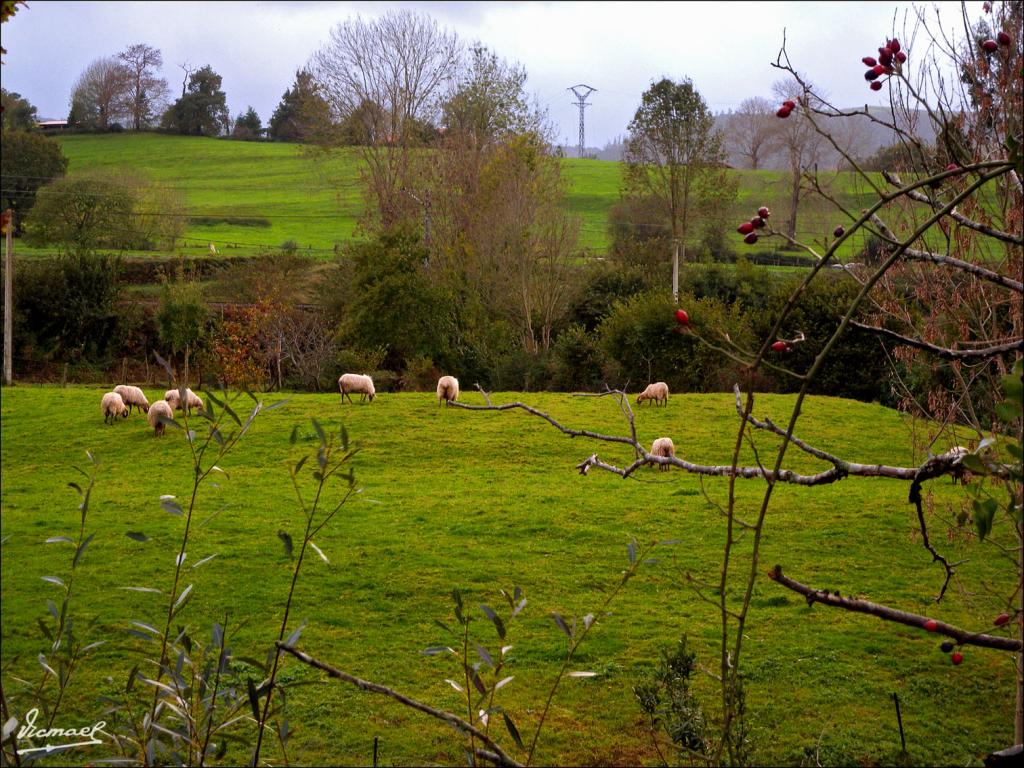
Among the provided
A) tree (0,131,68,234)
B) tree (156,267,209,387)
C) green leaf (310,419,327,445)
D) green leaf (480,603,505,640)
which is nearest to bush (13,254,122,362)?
tree (156,267,209,387)

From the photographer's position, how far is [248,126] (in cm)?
6944

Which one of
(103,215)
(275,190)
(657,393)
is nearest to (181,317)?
(103,215)

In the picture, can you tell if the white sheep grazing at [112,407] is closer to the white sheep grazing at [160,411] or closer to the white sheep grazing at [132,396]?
the white sheep grazing at [132,396]

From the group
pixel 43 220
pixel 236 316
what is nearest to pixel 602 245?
pixel 236 316

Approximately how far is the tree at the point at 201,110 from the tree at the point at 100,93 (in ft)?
49.3

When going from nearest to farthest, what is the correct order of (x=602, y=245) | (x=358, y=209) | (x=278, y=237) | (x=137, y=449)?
(x=137, y=449), (x=602, y=245), (x=278, y=237), (x=358, y=209)

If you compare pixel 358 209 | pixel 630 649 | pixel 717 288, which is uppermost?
pixel 358 209

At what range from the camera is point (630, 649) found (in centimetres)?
884

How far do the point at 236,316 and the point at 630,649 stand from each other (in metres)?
25.3

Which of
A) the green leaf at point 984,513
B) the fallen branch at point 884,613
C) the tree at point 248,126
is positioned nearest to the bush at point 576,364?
the fallen branch at point 884,613

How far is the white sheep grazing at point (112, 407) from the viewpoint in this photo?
19.5 m

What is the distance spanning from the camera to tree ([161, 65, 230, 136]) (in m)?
58.7

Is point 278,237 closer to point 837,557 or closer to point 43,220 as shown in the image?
point 43,220

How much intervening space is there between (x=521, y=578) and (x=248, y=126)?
64.9 meters
